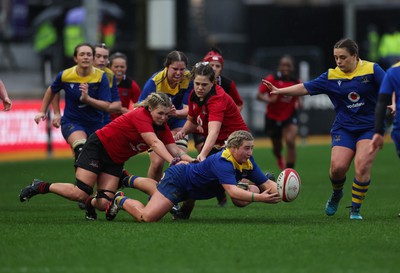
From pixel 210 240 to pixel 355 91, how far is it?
290 centimetres

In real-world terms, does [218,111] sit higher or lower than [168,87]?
lower

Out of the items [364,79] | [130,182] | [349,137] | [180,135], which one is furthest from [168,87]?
[364,79]

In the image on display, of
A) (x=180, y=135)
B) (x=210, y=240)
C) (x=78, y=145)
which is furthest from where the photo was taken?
(x=78, y=145)

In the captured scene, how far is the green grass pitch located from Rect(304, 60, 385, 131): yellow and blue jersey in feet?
3.67

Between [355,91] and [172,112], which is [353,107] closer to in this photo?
[355,91]

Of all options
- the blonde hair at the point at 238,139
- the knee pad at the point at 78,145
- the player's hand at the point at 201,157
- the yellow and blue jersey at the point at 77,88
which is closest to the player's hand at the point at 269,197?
the blonde hair at the point at 238,139

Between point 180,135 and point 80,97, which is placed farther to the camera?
point 80,97

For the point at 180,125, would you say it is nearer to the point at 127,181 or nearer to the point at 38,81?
the point at 127,181

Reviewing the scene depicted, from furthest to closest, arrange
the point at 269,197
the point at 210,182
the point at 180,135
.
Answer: the point at 180,135, the point at 210,182, the point at 269,197

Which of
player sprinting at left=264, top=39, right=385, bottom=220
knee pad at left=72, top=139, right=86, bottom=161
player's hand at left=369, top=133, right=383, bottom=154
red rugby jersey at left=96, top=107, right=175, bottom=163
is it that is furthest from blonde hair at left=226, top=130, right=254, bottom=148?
knee pad at left=72, top=139, right=86, bottom=161

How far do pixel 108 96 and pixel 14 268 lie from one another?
5.63 metres

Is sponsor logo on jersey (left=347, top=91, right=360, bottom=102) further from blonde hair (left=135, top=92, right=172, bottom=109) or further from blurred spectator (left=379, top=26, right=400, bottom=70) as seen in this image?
blurred spectator (left=379, top=26, right=400, bottom=70)

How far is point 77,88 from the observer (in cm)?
1434

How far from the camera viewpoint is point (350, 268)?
8.93 m
